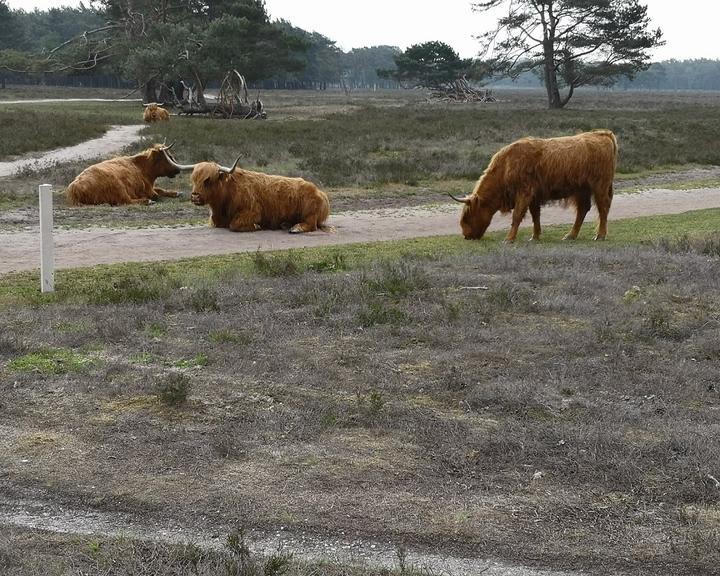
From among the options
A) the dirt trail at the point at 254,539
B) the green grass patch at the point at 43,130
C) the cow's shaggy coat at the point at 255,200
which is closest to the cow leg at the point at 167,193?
the cow's shaggy coat at the point at 255,200

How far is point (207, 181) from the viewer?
45.4 feet

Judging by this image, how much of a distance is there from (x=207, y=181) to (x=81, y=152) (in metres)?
13.9

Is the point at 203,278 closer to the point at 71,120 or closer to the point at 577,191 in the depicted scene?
the point at 577,191

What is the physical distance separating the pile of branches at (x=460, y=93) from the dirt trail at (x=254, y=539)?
76161 mm

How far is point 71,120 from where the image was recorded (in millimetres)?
36000

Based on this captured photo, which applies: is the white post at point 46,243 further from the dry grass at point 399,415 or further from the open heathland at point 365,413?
the dry grass at point 399,415

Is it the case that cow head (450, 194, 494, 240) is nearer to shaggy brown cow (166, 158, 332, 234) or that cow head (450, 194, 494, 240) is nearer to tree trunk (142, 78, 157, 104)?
shaggy brown cow (166, 158, 332, 234)

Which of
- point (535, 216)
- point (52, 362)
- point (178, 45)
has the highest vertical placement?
point (178, 45)

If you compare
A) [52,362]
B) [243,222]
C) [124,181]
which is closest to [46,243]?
[52,362]

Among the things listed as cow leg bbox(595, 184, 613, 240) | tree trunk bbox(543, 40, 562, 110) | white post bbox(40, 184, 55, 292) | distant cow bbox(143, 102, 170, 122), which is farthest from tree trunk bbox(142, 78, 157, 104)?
white post bbox(40, 184, 55, 292)

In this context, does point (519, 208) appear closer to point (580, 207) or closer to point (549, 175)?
point (549, 175)

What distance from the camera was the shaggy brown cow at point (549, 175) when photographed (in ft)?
40.4

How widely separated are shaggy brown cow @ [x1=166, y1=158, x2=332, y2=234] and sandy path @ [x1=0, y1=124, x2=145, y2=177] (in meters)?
8.60

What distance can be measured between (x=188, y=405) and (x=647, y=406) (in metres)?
3.05
